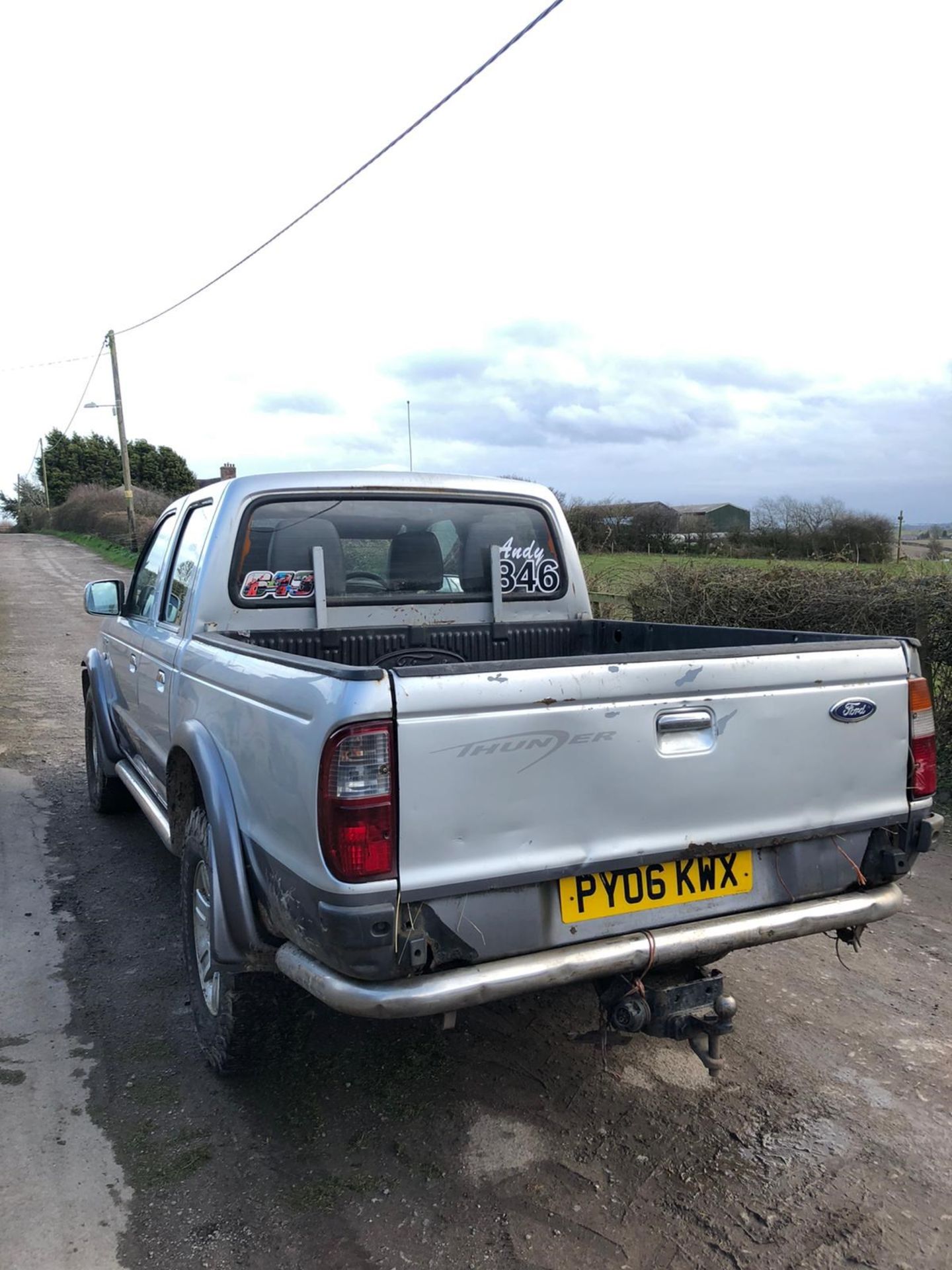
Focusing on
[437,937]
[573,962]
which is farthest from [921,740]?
[437,937]

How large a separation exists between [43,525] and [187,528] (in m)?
61.8

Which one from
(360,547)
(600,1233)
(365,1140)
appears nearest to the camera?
(600,1233)

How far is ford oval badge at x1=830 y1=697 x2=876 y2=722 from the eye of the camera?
9.18 ft

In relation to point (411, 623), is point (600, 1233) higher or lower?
lower

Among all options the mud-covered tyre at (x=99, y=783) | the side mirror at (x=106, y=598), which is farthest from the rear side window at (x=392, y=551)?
the mud-covered tyre at (x=99, y=783)

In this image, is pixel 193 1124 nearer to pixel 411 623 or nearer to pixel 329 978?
pixel 329 978

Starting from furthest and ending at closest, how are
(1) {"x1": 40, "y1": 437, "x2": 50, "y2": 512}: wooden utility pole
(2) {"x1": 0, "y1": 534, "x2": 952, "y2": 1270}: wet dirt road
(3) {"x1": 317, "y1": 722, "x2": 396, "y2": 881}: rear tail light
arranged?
(1) {"x1": 40, "y1": 437, "x2": 50, "y2": 512}: wooden utility pole < (2) {"x1": 0, "y1": 534, "x2": 952, "y2": 1270}: wet dirt road < (3) {"x1": 317, "y1": 722, "x2": 396, "y2": 881}: rear tail light

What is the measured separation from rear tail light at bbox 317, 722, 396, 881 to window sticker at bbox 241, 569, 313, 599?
71.3 inches

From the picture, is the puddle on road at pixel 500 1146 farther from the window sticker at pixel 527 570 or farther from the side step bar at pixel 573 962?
the window sticker at pixel 527 570

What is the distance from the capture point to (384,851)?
2.26 m

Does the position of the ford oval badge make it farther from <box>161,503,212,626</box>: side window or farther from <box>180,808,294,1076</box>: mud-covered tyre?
<box>161,503,212,626</box>: side window

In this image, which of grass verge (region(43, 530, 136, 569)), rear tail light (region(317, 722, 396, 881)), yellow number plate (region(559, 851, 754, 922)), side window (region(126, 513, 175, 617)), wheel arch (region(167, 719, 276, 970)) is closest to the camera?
rear tail light (region(317, 722, 396, 881))

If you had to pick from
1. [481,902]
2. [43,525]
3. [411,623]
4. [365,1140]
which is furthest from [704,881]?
[43,525]

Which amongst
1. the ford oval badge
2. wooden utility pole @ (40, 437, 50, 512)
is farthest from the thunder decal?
wooden utility pole @ (40, 437, 50, 512)
